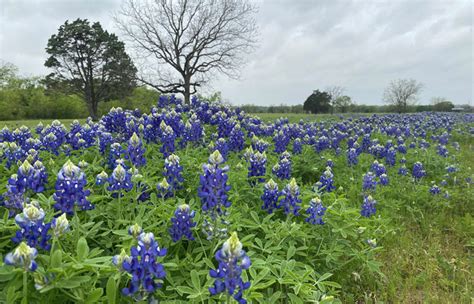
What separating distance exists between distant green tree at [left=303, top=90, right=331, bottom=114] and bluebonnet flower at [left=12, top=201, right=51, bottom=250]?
3552cm

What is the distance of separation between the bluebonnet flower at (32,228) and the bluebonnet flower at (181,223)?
782 mm

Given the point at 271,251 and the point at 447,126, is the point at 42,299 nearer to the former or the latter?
the point at 271,251

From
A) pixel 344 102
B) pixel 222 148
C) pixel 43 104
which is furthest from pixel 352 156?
pixel 43 104

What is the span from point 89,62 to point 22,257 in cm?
3471

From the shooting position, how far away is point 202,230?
235cm

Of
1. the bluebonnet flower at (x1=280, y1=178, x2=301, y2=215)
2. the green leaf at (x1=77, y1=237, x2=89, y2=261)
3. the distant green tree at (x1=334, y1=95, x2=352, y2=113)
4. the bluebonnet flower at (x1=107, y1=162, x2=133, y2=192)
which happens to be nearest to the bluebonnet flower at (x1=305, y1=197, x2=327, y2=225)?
the bluebonnet flower at (x1=280, y1=178, x2=301, y2=215)

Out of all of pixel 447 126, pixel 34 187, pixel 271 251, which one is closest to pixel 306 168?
pixel 271 251

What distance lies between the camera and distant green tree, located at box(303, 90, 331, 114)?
3584cm

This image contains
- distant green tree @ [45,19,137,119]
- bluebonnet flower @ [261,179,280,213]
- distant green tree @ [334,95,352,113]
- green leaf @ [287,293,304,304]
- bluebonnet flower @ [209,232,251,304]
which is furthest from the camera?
distant green tree @ [334,95,352,113]

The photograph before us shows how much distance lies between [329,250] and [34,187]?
2.41 meters

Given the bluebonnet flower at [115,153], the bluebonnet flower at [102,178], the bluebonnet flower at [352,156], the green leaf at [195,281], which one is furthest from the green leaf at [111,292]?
the bluebonnet flower at [352,156]

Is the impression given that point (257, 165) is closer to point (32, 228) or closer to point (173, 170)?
point (173, 170)

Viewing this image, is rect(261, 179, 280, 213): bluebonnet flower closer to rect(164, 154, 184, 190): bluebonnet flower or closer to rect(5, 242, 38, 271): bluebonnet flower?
rect(164, 154, 184, 190): bluebonnet flower

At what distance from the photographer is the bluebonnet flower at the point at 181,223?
2.33 meters
